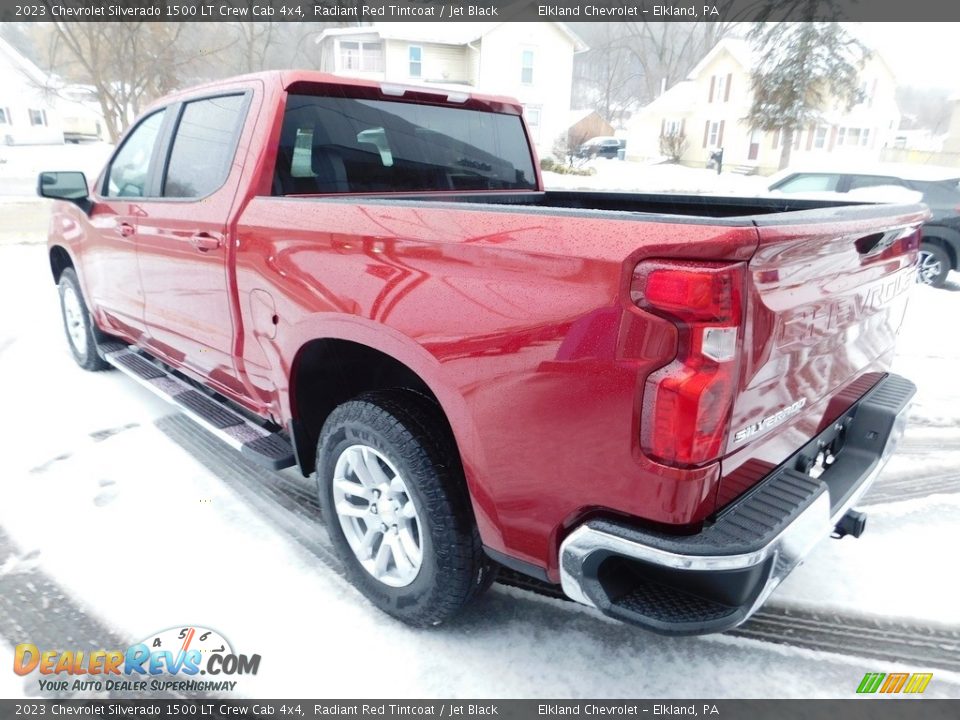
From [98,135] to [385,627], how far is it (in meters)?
60.0

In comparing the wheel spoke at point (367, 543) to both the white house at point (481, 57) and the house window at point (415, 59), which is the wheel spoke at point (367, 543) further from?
the house window at point (415, 59)

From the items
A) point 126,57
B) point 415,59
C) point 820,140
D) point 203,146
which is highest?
point 415,59

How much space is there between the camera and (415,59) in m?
32.2

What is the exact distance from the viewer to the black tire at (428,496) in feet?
6.77

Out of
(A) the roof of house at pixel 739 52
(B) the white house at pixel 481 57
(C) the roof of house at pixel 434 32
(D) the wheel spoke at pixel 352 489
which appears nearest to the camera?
(D) the wheel spoke at pixel 352 489

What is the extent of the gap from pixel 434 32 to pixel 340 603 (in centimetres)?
3479

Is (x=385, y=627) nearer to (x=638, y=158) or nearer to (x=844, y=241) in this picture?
(x=844, y=241)

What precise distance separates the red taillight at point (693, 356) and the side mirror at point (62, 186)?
3999 millimetres

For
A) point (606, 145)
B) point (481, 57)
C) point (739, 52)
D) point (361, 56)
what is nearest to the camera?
point (481, 57)

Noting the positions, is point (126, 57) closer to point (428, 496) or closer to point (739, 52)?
point (739, 52)

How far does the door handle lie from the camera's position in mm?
2789

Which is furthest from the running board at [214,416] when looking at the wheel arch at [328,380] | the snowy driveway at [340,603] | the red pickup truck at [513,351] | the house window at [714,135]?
Result: the house window at [714,135]

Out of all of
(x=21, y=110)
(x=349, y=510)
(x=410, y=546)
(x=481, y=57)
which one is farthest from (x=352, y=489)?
(x=21, y=110)

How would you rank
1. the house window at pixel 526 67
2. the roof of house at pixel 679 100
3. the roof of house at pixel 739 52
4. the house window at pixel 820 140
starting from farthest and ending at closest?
the roof of house at pixel 679 100 → the house window at pixel 820 140 → the roof of house at pixel 739 52 → the house window at pixel 526 67
